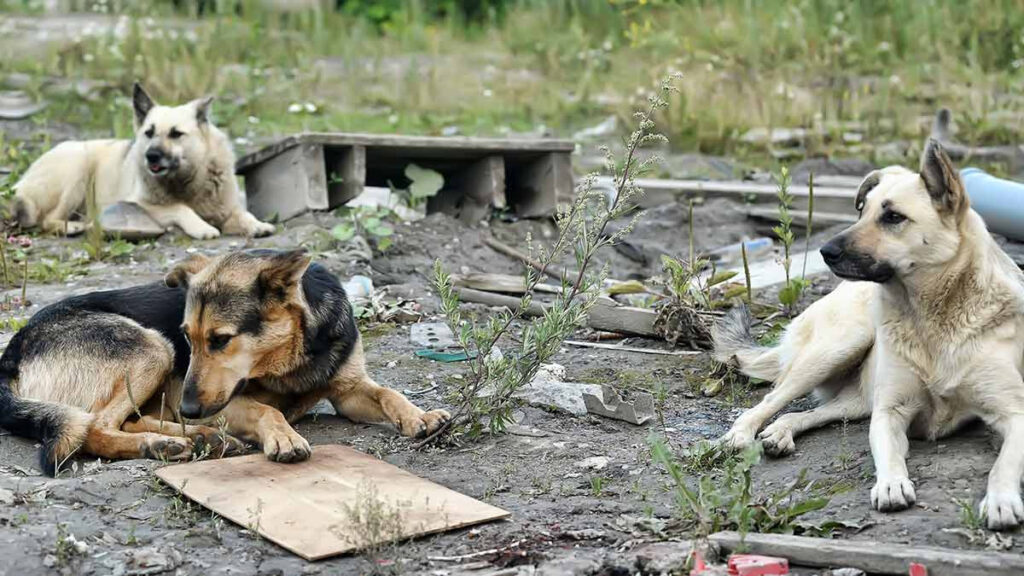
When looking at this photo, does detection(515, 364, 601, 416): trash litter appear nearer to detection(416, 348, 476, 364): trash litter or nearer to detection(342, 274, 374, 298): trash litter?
detection(416, 348, 476, 364): trash litter

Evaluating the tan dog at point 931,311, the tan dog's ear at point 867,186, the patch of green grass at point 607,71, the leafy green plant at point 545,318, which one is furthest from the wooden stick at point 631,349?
the patch of green grass at point 607,71

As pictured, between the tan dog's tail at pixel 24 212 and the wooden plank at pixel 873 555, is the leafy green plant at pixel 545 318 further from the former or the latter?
the tan dog's tail at pixel 24 212

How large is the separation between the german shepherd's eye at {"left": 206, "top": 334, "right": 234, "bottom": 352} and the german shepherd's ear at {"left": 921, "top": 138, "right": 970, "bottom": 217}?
105 inches

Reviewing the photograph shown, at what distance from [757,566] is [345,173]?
18.7 ft

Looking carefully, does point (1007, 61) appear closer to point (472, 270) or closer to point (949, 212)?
point (472, 270)

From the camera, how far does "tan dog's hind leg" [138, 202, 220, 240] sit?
843 cm

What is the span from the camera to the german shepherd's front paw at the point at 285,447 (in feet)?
14.4

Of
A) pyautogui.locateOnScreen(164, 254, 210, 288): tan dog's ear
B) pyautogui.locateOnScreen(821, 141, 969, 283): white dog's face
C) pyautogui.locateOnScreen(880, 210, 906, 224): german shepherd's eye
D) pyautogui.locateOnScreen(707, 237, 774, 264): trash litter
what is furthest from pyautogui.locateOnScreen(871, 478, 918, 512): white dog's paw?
pyautogui.locateOnScreen(707, 237, 774, 264): trash litter

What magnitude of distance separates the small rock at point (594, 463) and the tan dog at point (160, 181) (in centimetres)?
468

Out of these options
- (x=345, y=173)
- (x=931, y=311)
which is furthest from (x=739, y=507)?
(x=345, y=173)

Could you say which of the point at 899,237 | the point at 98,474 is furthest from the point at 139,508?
the point at 899,237

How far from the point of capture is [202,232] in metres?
8.43

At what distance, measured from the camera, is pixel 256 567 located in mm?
3486

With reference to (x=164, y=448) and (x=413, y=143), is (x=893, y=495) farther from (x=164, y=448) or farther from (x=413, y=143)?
(x=413, y=143)
